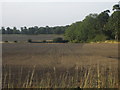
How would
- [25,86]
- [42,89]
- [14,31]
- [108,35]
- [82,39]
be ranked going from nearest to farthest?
[42,89] < [25,86] < [108,35] < [82,39] < [14,31]

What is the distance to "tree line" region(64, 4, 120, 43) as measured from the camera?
58.6 metres

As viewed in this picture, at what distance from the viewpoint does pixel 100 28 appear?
230 feet

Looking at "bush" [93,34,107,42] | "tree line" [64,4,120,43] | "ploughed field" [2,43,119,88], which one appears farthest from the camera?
"bush" [93,34,107,42]

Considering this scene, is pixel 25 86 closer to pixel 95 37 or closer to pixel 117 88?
pixel 117 88

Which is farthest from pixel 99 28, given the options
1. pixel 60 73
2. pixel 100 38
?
pixel 60 73

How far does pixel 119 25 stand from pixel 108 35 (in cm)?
1158

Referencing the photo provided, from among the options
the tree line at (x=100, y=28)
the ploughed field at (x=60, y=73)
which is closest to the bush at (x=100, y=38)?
the tree line at (x=100, y=28)

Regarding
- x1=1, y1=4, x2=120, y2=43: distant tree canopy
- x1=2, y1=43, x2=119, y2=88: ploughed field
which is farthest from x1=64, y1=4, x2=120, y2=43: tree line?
x1=2, y1=43, x2=119, y2=88: ploughed field

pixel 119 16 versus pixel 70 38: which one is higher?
pixel 119 16

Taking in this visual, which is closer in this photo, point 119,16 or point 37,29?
point 119,16

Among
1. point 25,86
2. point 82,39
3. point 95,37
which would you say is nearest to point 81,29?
point 82,39

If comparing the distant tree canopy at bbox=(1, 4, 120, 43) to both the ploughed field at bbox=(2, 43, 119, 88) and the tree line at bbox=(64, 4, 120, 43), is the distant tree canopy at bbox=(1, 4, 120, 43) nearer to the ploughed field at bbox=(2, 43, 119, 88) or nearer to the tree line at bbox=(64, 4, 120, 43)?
the tree line at bbox=(64, 4, 120, 43)

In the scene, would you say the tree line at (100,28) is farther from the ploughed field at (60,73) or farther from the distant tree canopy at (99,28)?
the ploughed field at (60,73)

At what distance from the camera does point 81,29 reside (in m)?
78.6
